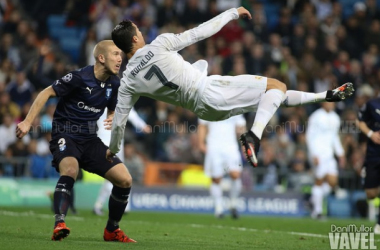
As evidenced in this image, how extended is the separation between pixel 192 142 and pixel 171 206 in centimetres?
215

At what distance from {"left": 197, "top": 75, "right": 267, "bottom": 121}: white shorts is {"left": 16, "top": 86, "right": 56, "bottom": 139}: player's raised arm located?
1912 mm

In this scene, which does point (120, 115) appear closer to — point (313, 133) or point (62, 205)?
point (62, 205)

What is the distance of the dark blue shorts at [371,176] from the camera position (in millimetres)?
13484

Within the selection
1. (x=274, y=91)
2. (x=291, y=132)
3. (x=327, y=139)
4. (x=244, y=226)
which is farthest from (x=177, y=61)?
(x=291, y=132)

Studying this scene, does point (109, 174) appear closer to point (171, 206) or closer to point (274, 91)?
point (274, 91)

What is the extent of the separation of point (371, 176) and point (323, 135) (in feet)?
17.4

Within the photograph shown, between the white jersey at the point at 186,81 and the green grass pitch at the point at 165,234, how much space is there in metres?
1.74

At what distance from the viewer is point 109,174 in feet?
32.4

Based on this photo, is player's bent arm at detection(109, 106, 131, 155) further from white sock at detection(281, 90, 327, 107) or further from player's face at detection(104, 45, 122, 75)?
white sock at detection(281, 90, 327, 107)

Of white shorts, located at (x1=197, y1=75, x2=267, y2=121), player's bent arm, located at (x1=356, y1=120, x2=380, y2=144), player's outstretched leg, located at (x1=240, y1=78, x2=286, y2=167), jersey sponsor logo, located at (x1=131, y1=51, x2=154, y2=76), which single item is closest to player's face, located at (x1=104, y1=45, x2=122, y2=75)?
jersey sponsor logo, located at (x1=131, y1=51, x2=154, y2=76)

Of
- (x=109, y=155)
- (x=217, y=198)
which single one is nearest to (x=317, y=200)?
(x=217, y=198)

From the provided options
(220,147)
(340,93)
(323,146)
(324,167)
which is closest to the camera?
(340,93)

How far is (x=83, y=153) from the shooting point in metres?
10.0

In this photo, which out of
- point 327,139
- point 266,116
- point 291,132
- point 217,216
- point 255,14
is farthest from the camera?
point 255,14
